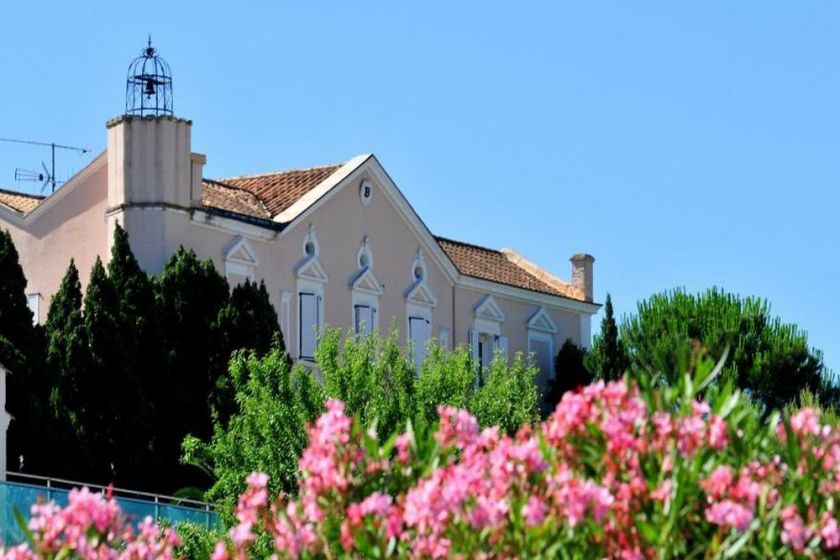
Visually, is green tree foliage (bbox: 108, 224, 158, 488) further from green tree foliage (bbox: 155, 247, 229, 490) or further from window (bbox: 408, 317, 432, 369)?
window (bbox: 408, 317, 432, 369)

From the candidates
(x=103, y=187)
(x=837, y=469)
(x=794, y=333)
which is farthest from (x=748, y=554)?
(x=794, y=333)

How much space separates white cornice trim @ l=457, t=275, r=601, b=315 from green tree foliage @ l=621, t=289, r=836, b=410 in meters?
2.09

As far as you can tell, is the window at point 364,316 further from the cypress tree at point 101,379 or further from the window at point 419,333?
the cypress tree at point 101,379

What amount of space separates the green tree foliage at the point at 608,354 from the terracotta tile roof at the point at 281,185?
34.2ft

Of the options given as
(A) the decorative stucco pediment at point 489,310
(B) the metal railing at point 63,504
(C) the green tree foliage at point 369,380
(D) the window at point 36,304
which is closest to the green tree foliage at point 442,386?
(C) the green tree foliage at point 369,380

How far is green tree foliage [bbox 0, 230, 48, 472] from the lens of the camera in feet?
126

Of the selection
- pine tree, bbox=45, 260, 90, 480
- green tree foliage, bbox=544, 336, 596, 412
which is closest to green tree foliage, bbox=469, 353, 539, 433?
pine tree, bbox=45, 260, 90, 480

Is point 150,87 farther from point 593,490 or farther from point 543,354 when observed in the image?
point 593,490

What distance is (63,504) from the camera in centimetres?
3022

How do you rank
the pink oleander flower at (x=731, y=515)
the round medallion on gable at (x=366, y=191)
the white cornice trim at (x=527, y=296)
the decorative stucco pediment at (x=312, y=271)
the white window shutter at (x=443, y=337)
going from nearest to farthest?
the pink oleander flower at (x=731, y=515) → the decorative stucco pediment at (x=312, y=271) → the round medallion on gable at (x=366, y=191) → the white window shutter at (x=443, y=337) → the white cornice trim at (x=527, y=296)

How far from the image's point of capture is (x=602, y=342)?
5600 cm

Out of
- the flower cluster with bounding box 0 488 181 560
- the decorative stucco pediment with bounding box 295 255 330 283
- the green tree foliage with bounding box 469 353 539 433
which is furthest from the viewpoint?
the decorative stucco pediment with bounding box 295 255 330 283

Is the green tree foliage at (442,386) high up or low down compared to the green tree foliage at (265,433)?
up

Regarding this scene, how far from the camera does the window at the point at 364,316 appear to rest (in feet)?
160
